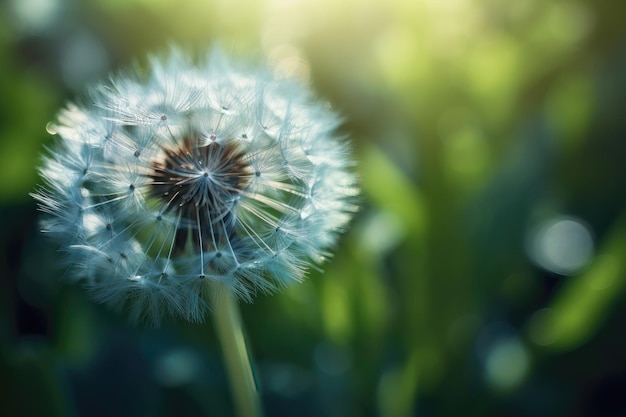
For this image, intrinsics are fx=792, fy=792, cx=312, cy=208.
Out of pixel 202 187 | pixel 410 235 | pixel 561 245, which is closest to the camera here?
pixel 202 187

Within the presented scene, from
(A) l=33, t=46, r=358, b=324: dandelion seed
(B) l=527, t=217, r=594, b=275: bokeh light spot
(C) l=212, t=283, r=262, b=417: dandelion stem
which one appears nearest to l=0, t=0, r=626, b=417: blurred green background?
(B) l=527, t=217, r=594, b=275: bokeh light spot

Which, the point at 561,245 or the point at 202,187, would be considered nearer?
the point at 202,187

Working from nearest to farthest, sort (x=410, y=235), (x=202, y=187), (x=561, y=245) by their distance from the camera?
1. (x=202, y=187)
2. (x=410, y=235)
3. (x=561, y=245)

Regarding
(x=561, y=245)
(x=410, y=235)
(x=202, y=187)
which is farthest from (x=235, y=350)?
(x=561, y=245)

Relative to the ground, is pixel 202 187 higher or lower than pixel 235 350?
higher

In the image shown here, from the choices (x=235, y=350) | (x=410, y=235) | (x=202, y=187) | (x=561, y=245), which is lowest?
(x=235, y=350)

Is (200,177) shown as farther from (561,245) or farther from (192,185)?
(561,245)

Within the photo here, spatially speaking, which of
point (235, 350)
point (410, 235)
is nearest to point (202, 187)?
point (235, 350)
